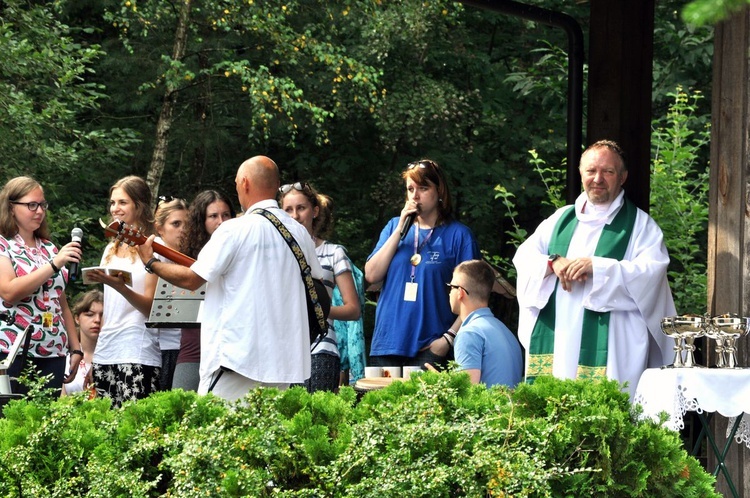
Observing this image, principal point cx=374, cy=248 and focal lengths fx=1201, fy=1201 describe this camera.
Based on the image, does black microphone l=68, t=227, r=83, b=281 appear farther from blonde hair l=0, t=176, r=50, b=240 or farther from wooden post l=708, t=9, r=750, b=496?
wooden post l=708, t=9, r=750, b=496

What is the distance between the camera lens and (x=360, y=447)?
10.3 ft

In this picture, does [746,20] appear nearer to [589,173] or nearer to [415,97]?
[589,173]

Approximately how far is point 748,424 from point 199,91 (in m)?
12.6

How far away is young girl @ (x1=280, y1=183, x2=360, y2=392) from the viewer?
6.53 metres

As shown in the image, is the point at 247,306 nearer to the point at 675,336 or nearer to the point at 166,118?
the point at 675,336

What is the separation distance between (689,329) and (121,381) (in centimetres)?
288

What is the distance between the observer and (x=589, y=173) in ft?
20.4

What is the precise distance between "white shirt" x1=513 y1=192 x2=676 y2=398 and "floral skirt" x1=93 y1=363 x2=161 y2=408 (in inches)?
79.2

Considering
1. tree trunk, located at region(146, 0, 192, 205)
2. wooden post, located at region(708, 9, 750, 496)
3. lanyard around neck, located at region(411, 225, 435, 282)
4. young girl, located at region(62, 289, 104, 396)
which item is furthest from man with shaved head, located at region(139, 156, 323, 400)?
tree trunk, located at region(146, 0, 192, 205)

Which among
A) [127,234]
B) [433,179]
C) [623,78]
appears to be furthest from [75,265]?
[623,78]

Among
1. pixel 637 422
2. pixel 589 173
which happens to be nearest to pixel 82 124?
pixel 589 173

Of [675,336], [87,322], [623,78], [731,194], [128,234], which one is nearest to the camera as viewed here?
[128,234]

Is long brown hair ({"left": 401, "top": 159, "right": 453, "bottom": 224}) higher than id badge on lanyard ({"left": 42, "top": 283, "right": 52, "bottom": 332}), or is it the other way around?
long brown hair ({"left": 401, "top": 159, "right": 453, "bottom": 224})

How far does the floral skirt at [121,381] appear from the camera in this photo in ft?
20.5
